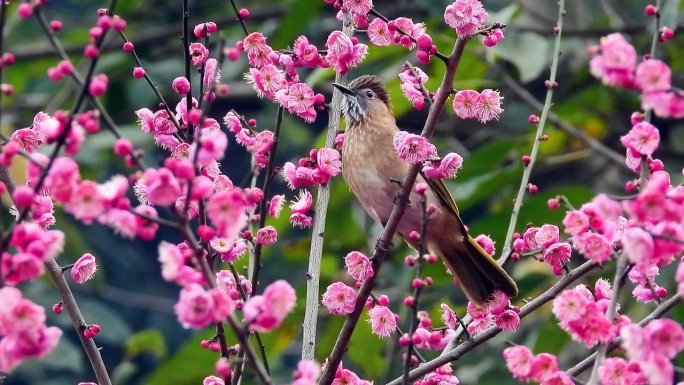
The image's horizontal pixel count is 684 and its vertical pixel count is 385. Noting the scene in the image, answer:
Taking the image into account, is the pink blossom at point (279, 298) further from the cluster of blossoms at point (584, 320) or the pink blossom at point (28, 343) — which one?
the cluster of blossoms at point (584, 320)

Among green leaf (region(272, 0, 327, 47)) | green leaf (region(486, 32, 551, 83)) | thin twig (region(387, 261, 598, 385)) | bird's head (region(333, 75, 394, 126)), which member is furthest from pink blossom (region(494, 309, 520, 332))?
green leaf (region(272, 0, 327, 47))

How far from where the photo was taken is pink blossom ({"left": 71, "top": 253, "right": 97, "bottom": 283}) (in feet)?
6.43

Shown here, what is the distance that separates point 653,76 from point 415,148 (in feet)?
2.01

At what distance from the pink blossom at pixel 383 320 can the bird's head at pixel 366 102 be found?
1408 mm

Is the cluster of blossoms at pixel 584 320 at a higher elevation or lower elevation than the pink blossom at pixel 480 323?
lower

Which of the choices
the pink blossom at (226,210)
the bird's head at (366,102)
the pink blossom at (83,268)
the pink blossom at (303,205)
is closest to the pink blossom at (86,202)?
the pink blossom at (226,210)

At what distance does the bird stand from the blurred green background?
1.02 ft

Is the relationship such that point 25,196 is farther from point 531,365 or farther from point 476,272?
point 476,272

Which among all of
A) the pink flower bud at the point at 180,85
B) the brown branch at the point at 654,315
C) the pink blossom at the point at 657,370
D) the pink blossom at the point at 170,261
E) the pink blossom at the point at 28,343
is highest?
the pink flower bud at the point at 180,85

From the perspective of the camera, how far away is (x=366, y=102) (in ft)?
11.7

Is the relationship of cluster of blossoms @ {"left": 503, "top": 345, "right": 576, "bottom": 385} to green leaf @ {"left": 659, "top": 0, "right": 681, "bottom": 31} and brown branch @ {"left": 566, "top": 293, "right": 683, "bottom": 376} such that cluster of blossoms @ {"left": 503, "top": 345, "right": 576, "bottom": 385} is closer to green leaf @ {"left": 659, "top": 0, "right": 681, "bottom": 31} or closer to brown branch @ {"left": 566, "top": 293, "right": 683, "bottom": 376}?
brown branch @ {"left": 566, "top": 293, "right": 683, "bottom": 376}

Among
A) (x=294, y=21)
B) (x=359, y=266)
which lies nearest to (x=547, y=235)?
(x=359, y=266)

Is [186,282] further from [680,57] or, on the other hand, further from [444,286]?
[680,57]

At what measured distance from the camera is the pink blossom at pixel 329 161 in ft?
7.34
